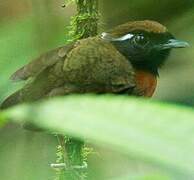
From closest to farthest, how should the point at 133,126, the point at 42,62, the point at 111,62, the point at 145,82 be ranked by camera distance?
the point at 133,126 < the point at 42,62 < the point at 111,62 < the point at 145,82

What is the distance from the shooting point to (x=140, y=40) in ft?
6.27

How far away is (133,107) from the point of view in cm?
31

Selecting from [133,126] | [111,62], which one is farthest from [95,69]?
[133,126]

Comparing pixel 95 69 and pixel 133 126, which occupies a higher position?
pixel 133 126

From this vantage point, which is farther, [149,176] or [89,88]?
[89,88]

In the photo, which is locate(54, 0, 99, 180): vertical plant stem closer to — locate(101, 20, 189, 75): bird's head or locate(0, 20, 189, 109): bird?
locate(0, 20, 189, 109): bird

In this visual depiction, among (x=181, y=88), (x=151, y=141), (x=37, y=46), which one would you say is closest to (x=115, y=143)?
(x=151, y=141)

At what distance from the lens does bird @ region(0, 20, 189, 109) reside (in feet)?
4.89

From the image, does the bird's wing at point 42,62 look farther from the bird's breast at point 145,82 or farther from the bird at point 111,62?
the bird's breast at point 145,82

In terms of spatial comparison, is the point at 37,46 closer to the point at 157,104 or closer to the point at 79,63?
the point at 157,104

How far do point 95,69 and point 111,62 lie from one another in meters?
0.11

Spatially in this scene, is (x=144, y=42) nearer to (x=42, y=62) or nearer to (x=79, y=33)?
(x=79, y=33)

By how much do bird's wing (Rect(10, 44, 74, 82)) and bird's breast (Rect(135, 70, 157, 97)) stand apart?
1.01 ft

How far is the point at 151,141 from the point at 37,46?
0.33 m
